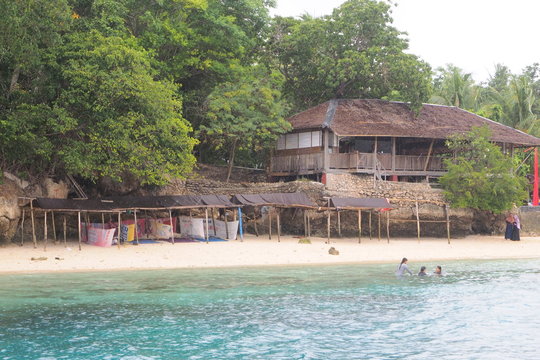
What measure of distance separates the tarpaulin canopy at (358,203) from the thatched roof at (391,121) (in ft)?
11.0

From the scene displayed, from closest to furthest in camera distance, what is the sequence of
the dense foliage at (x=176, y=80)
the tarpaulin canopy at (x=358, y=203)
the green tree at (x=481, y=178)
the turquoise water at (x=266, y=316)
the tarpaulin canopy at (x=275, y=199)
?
the turquoise water at (x=266, y=316) → the dense foliage at (x=176, y=80) → the tarpaulin canopy at (x=275, y=199) → the tarpaulin canopy at (x=358, y=203) → the green tree at (x=481, y=178)

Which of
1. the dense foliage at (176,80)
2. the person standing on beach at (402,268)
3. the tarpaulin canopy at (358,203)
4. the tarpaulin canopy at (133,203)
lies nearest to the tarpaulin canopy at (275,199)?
the tarpaulin canopy at (133,203)

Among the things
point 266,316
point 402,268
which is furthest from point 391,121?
point 266,316

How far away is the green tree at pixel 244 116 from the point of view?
2822 cm

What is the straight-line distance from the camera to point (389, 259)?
2272cm

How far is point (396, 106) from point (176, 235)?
44.7 feet

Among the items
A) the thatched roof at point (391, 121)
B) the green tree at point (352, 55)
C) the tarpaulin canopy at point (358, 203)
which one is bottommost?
the tarpaulin canopy at point (358, 203)

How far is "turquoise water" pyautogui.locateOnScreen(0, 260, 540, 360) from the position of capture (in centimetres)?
1050

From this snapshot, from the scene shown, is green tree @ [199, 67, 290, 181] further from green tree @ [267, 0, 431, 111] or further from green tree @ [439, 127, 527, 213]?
green tree @ [439, 127, 527, 213]

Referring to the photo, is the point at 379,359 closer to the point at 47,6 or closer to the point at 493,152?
the point at 47,6

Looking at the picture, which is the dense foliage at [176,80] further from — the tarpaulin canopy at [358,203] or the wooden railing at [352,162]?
the tarpaulin canopy at [358,203]

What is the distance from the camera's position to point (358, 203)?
26.5m

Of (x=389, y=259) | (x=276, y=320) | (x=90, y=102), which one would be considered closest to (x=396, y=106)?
(x=389, y=259)

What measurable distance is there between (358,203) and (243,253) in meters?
6.66
